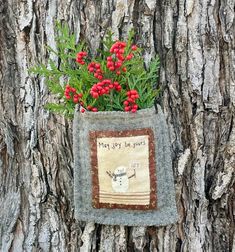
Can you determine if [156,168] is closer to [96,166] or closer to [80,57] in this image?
[96,166]

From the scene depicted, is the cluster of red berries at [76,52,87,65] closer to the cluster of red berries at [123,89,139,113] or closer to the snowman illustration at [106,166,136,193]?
the cluster of red berries at [123,89,139,113]

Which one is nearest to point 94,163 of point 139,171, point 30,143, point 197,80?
point 139,171

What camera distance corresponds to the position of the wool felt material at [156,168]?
1208 mm

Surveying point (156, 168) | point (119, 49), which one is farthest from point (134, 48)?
point (156, 168)

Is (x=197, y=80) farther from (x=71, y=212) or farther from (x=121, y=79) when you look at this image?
(x=71, y=212)

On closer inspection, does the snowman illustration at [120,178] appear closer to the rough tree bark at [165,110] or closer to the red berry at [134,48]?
the rough tree bark at [165,110]

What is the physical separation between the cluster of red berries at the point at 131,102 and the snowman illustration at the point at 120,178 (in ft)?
0.49

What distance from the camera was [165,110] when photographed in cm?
126

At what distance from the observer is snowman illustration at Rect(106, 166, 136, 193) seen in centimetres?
121

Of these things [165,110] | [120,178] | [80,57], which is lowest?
[120,178]

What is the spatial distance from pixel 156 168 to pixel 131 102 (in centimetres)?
18

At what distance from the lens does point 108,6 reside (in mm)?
1244

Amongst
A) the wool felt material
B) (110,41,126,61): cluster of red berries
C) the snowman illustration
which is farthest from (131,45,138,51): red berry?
the snowman illustration

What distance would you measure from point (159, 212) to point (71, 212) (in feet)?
0.83
